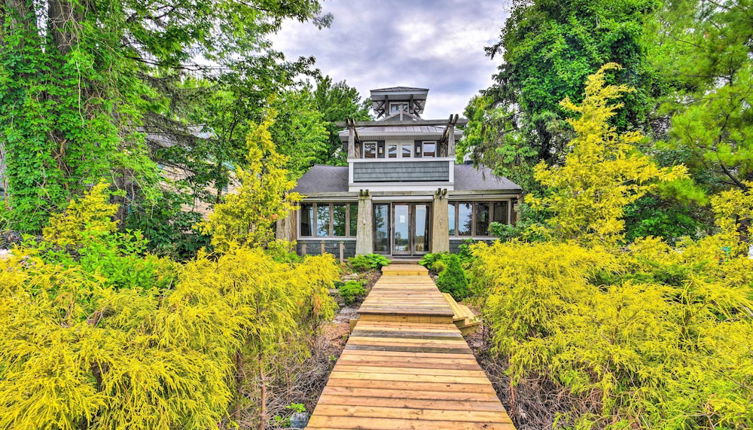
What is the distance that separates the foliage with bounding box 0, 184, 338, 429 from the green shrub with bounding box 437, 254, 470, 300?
194 inches

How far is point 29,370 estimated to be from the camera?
49.5 inches

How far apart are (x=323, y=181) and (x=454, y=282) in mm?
7166

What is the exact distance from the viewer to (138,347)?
1.58 meters

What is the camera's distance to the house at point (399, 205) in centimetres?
1024

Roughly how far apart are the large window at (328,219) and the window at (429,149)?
14.1ft

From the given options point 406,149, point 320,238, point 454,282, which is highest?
point 406,149

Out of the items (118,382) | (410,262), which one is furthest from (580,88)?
(118,382)

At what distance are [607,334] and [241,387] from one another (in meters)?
3.09

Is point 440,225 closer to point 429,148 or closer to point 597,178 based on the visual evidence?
point 429,148

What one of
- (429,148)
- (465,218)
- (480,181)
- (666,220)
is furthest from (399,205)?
(666,220)

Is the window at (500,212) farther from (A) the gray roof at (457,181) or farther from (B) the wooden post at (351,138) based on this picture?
(B) the wooden post at (351,138)

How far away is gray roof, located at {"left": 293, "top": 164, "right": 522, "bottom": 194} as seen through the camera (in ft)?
34.5

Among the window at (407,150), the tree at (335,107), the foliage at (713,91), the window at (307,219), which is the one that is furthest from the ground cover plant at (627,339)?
the tree at (335,107)

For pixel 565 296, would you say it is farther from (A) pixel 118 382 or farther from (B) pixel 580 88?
(B) pixel 580 88
